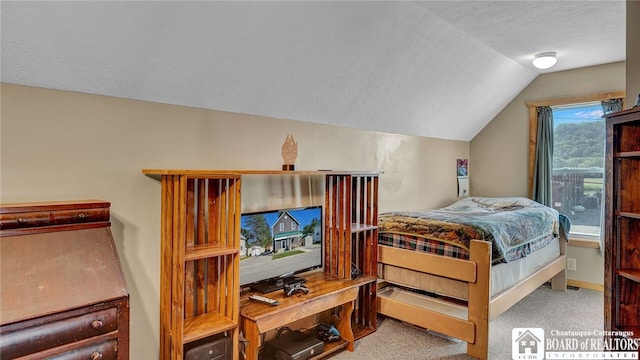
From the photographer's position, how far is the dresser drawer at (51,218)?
1503mm

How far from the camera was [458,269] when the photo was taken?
2664 mm

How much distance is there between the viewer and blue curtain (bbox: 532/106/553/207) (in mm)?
4391

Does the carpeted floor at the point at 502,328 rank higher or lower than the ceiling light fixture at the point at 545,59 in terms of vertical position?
lower

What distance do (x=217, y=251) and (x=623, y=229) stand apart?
7.10ft

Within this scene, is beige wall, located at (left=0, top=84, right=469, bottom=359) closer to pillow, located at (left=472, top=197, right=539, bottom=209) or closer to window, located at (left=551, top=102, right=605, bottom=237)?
pillow, located at (left=472, top=197, right=539, bottom=209)

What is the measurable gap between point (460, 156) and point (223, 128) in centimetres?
352

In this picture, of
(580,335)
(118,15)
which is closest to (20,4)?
(118,15)

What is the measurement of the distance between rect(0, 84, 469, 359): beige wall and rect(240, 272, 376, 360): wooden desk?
0.55 metres

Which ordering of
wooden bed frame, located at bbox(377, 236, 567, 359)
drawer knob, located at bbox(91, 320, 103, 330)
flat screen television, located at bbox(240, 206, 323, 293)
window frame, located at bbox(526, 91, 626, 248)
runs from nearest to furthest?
drawer knob, located at bbox(91, 320, 103, 330), flat screen television, located at bbox(240, 206, 323, 293), wooden bed frame, located at bbox(377, 236, 567, 359), window frame, located at bbox(526, 91, 626, 248)

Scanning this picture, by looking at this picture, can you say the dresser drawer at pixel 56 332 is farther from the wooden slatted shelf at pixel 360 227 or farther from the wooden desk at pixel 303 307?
the wooden slatted shelf at pixel 360 227

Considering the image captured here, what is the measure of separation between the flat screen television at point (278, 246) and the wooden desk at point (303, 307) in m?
0.11

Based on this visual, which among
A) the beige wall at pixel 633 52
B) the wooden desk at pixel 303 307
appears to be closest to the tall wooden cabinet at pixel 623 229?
the beige wall at pixel 633 52

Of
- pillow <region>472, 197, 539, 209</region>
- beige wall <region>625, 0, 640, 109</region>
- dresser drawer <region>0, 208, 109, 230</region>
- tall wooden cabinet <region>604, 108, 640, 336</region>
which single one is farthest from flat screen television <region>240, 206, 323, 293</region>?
pillow <region>472, 197, 539, 209</region>

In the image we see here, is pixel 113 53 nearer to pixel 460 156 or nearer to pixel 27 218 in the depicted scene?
pixel 27 218
